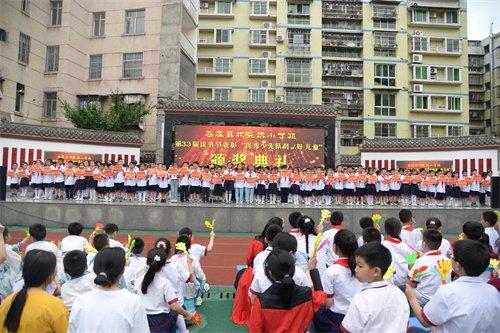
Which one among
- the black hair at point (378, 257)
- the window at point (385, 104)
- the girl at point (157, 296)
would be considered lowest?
the girl at point (157, 296)

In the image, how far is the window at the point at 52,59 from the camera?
28.3m

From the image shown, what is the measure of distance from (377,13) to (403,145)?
19656 millimetres

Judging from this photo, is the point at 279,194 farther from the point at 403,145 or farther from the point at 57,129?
the point at 57,129

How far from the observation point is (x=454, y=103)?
131 feet

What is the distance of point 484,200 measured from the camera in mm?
18203

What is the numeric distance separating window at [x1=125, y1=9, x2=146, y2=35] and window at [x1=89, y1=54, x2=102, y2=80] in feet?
9.05

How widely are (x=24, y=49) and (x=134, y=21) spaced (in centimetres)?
706

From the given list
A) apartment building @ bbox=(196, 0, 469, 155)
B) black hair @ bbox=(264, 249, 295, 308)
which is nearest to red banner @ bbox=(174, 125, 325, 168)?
apartment building @ bbox=(196, 0, 469, 155)

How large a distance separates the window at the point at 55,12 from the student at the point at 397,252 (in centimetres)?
2931

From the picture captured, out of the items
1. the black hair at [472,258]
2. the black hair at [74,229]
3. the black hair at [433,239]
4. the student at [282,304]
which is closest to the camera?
the black hair at [472,258]

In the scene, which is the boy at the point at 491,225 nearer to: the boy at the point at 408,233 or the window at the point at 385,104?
the boy at the point at 408,233

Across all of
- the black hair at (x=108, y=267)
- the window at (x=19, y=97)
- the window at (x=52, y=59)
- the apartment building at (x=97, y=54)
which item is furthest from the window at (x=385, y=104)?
the black hair at (x=108, y=267)

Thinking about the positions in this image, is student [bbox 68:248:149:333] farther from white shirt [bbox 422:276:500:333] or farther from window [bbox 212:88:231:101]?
window [bbox 212:88:231:101]

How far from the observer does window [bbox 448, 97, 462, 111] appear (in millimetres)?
39656
